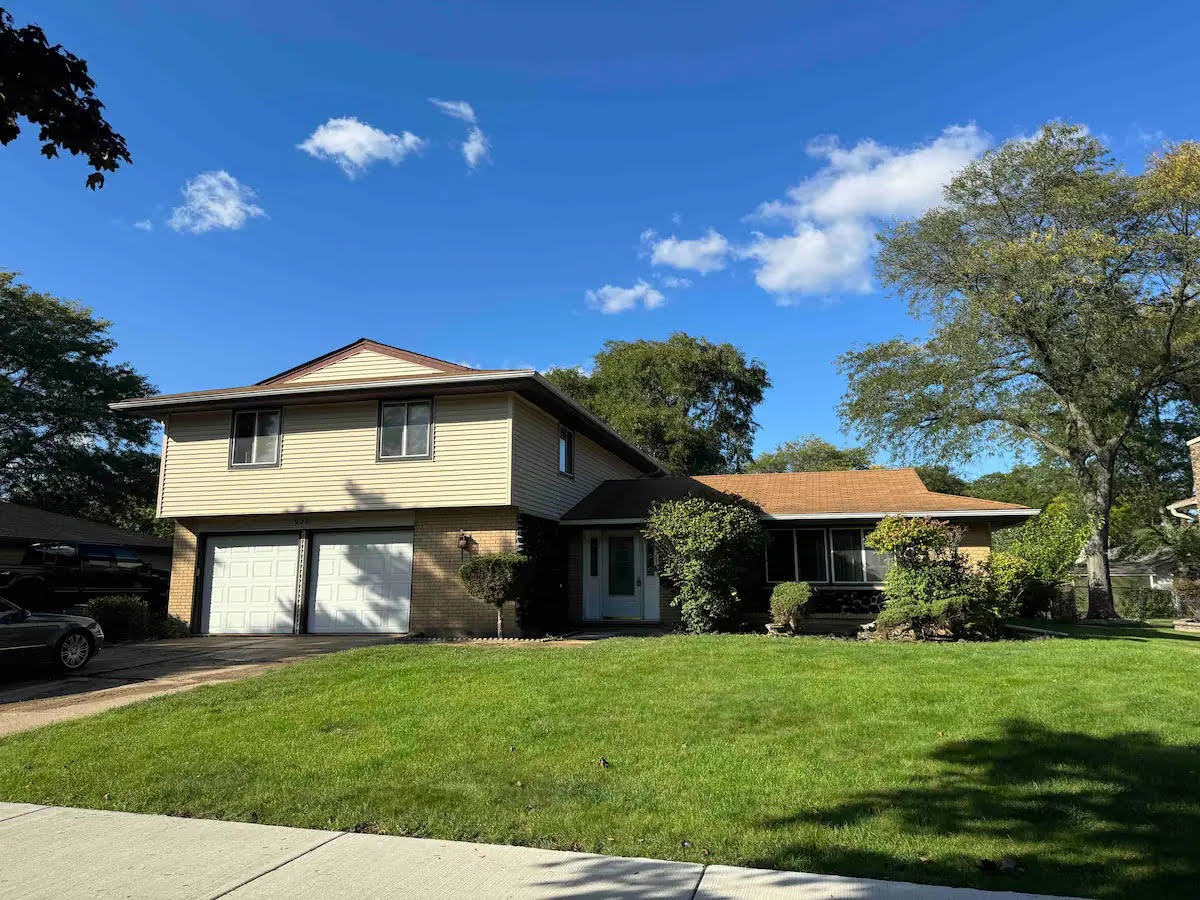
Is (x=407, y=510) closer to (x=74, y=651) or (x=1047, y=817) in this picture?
(x=74, y=651)

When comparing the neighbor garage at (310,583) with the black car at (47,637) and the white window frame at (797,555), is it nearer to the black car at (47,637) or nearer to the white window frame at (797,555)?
the black car at (47,637)

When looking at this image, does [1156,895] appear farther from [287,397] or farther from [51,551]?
[51,551]

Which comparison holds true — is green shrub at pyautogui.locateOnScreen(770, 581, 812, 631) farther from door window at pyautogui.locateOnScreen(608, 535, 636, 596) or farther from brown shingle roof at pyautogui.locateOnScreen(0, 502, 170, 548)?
brown shingle roof at pyautogui.locateOnScreen(0, 502, 170, 548)

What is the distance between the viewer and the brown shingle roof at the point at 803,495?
16.6m

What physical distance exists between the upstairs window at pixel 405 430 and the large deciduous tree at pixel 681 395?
22292 mm

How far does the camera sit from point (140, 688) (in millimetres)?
10055

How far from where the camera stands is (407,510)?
1609cm

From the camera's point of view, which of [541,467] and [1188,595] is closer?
[541,467]

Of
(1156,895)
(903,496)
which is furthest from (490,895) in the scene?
(903,496)

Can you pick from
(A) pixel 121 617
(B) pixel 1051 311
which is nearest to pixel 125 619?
(A) pixel 121 617

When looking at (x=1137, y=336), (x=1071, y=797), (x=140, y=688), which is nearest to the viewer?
(x=1071, y=797)

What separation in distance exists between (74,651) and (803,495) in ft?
47.2

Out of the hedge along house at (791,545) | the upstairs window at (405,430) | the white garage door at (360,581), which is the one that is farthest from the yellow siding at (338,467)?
the hedge along house at (791,545)

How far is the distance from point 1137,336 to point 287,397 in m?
24.6
